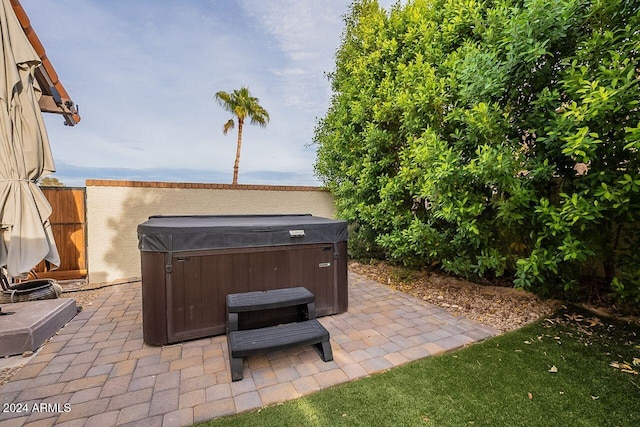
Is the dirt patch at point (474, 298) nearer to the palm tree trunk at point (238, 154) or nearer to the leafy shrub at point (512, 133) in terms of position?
the leafy shrub at point (512, 133)

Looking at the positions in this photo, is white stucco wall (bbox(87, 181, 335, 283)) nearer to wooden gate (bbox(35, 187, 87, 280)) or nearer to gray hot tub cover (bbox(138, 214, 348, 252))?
wooden gate (bbox(35, 187, 87, 280))

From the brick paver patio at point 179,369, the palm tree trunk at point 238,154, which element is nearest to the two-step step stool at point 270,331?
the brick paver patio at point 179,369

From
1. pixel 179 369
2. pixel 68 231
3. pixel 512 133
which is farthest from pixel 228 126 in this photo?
pixel 179 369

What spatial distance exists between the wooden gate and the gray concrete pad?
191cm

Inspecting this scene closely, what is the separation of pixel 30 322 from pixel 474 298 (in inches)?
213

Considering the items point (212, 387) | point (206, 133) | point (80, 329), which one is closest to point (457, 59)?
point (212, 387)

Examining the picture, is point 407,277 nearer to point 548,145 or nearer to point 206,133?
point 548,145

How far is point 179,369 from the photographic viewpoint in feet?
7.42

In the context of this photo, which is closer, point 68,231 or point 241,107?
point 68,231

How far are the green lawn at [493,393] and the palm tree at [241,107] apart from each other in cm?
1415

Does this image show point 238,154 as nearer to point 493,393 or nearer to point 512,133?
point 512,133

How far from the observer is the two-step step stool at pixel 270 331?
2129mm

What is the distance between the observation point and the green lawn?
1729 millimetres

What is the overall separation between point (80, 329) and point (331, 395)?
3027 millimetres
